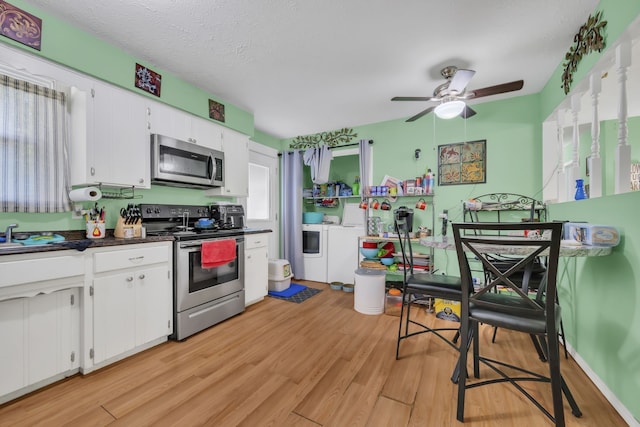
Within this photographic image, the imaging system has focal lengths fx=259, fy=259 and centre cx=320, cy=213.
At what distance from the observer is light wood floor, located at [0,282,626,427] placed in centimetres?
140

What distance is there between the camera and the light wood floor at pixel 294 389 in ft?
4.59

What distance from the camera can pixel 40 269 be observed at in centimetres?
154

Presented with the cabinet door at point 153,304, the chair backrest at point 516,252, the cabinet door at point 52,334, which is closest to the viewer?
the chair backrest at point 516,252

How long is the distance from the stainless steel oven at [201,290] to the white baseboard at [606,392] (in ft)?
9.49

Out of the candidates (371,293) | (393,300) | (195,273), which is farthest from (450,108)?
(195,273)

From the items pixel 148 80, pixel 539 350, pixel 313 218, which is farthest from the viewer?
pixel 313 218

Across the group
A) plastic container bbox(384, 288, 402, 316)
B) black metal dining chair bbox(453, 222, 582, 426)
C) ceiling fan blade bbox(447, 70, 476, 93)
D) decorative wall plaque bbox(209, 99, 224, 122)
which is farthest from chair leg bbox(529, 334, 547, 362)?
decorative wall plaque bbox(209, 99, 224, 122)

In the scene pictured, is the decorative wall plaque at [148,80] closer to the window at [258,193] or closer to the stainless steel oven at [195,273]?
the stainless steel oven at [195,273]

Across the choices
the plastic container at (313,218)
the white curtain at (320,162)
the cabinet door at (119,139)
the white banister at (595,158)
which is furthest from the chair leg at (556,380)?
the plastic container at (313,218)

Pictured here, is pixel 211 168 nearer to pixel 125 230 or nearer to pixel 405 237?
pixel 125 230

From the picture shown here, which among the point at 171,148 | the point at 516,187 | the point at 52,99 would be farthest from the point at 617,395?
the point at 52,99

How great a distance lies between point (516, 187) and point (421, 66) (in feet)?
6.32

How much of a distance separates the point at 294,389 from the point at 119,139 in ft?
7.95

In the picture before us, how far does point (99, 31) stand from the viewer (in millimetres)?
2033
